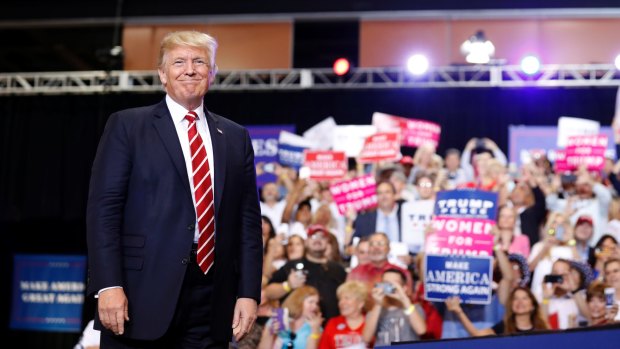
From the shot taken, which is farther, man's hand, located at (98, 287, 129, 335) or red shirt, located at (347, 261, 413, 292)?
red shirt, located at (347, 261, 413, 292)

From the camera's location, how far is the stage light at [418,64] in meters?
7.46

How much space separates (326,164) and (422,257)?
133cm

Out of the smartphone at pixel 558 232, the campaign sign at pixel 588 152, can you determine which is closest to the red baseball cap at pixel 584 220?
the smartphone at pixel 558 232

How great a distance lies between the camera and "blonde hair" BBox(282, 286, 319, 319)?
5840 millimetres

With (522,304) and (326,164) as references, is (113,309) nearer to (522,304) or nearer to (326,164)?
(522,304)

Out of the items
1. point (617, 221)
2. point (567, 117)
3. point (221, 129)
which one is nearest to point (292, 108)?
point (567, 117)

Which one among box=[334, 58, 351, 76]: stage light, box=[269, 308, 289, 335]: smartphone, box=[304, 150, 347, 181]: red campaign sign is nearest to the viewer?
box=[269, 308, 289, 335]: smartphone

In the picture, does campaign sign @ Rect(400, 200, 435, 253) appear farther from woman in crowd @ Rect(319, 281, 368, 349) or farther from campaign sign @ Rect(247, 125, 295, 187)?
campaign sign @ Rect(247, 125, 295, 187)

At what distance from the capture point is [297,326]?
5797mm

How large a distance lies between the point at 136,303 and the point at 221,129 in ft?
1.60

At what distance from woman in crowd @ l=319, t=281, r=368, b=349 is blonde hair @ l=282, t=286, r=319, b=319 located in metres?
0.25

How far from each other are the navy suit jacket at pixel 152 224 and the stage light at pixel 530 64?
18.9ft

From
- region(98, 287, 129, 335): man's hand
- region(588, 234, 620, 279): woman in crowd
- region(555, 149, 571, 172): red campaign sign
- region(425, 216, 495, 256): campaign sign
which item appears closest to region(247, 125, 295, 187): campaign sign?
region(425, 216, 495, 256): campaign sign

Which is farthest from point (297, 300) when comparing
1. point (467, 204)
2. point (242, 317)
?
point (242, 317)
